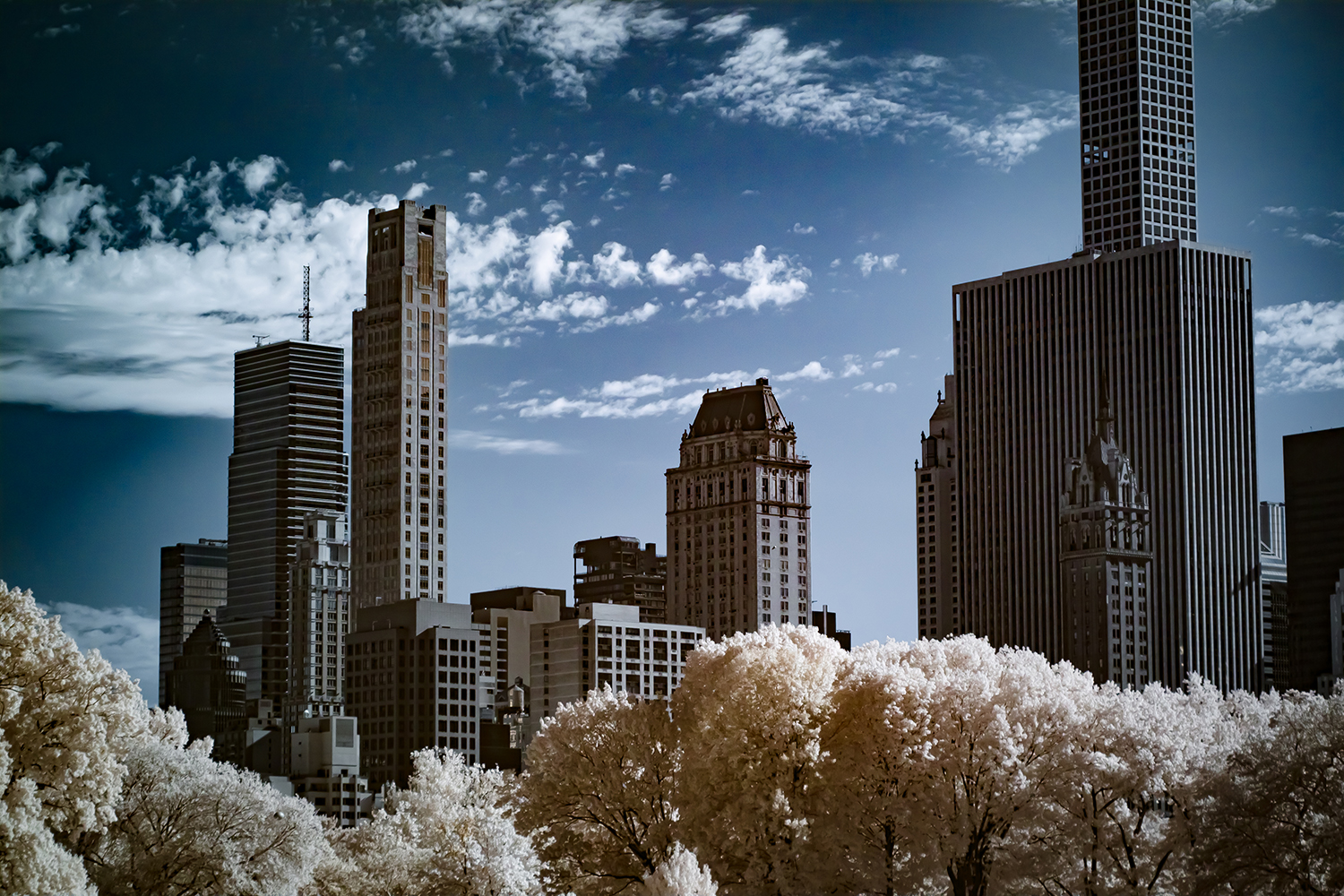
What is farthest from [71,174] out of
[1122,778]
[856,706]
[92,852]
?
[1122,778]

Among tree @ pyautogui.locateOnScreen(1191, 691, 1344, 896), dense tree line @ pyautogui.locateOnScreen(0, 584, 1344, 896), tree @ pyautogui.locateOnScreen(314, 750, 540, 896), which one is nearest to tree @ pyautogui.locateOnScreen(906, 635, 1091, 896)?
dense tree line @ pyautogui.locateOnScreen(0, 584, 1344, 896)

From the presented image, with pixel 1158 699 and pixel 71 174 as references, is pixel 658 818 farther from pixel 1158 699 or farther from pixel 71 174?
pixel 71 174

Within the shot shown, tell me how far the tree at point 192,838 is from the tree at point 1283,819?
5218 cm

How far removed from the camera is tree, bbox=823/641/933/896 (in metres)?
93.9

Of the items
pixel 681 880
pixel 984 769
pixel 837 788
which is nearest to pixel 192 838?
pixel 681 880

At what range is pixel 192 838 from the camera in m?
102

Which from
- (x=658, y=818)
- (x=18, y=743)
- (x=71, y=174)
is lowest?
(x=658, y=818)

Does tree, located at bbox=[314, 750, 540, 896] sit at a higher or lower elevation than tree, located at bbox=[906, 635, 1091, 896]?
lower

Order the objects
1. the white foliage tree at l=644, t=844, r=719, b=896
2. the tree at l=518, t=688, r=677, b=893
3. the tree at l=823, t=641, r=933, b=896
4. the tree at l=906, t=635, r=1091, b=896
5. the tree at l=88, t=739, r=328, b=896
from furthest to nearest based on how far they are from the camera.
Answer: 1. the tree at l=88, t=739, r=328, b=896
2. the tree at l=518, t=688, r=677, b=893
3. the tree at l=906, t=635, r=1091, b=896
4. the tree at l=823, t=641, r=933, b=896
5. the white foliage tree at l=644, t=844, r=719, b=896

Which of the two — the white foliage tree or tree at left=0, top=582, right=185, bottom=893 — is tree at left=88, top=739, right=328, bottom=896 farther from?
the white foliage tree

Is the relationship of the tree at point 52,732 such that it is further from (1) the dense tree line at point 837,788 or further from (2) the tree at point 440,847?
(2) the tree at point 440,847

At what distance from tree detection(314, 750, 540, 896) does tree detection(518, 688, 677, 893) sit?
5.09 meters

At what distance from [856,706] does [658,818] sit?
39.8 ft

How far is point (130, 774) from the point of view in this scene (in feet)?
338
